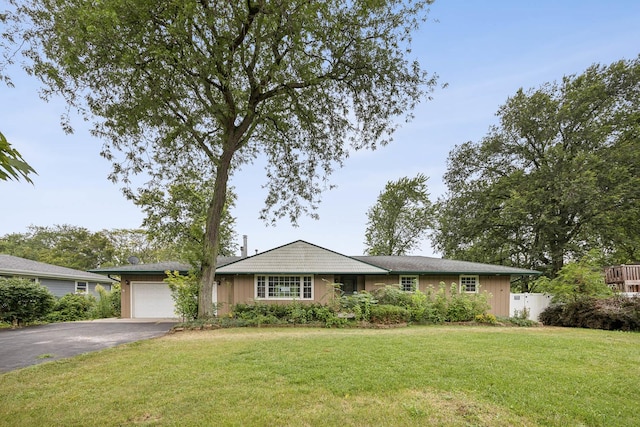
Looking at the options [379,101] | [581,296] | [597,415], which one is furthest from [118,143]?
[581,296]

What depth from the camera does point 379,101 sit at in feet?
40.9

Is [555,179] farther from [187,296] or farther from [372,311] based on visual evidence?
[187,296]

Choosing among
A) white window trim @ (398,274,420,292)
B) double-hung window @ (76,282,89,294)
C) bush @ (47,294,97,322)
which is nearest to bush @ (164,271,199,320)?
bush @ (47,294,97,322)

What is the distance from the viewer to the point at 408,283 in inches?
607

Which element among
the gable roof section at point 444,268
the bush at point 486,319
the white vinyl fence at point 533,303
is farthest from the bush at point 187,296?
the white vinyl fence at point 533,303

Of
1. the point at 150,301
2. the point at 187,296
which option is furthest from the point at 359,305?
the point at 150,301

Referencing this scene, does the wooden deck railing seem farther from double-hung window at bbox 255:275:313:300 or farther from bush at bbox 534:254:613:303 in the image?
double-hung window at bbox 255:275:313:300

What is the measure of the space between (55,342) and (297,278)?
8824 mm

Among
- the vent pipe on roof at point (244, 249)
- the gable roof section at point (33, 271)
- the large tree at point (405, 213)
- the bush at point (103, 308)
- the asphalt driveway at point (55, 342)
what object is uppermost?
the large tree at point (405, 213)

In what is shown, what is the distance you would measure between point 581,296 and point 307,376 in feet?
42.9

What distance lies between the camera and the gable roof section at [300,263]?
14578mm

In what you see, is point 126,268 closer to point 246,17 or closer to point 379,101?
point 246,17

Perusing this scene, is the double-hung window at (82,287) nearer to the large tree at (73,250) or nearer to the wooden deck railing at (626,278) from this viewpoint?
the large tree at (73,250)

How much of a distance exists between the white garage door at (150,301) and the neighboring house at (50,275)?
5177 millimetres
